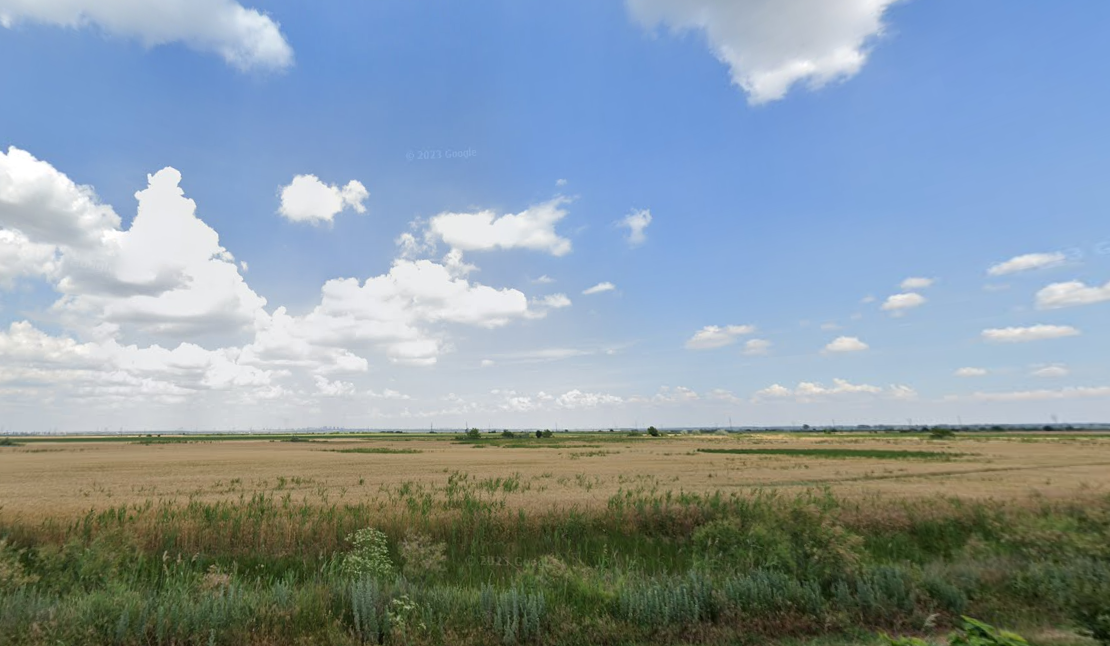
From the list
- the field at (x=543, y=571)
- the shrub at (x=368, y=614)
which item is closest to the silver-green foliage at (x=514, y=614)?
the field at (x=543, y=571)

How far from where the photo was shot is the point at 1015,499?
2408 cm

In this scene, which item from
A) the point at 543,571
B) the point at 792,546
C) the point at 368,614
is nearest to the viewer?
the point at 368,614

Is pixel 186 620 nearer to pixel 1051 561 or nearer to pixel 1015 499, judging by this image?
pixel 1051 561

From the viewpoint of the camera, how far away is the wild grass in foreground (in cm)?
763

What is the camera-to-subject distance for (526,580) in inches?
398

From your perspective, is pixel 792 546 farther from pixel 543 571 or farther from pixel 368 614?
pixel 368 614

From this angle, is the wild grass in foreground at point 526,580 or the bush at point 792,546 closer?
the wild grass in foreground at point 526,580

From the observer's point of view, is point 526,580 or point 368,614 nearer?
point 368,614

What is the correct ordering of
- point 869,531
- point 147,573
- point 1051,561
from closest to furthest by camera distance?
point 1051,561, point 147,573, point 869,531

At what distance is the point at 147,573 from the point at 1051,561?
21205mm

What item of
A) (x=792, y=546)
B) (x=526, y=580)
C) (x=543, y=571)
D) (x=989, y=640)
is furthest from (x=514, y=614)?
(x=792, y=546)

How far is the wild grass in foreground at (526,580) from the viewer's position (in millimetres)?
7633

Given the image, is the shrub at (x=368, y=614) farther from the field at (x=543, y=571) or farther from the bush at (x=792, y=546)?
the bush at (x=792, y=546)

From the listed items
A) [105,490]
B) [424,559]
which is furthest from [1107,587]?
[105,490]
